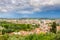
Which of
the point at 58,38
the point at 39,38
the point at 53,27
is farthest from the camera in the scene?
the point at 53,27

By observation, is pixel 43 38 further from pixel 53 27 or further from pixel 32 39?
pixel 53 27

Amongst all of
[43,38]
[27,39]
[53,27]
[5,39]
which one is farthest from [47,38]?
[53,27]

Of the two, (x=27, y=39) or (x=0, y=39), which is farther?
(x=0, y=39)

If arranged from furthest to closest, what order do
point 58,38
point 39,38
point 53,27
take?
point 53,27, point 39,38, point 58,38

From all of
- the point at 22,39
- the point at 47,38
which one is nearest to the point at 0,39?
the point at 22,39

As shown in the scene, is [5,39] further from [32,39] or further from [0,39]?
[32,39]

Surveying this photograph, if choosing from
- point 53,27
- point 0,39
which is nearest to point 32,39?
point 0,39

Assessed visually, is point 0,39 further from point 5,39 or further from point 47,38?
point 47,38

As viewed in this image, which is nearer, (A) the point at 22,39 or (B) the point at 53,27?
(A) the point at 22,39
